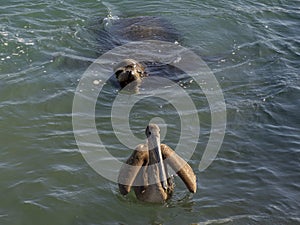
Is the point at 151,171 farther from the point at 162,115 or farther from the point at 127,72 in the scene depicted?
the point at 127,72

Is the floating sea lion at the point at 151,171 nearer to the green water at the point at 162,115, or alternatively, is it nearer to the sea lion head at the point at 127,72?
the green water at the point at 162,115

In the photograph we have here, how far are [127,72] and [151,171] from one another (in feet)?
11.4

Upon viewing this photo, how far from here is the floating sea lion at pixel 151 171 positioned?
6.62 metres

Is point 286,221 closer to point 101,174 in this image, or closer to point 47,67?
point 101,174

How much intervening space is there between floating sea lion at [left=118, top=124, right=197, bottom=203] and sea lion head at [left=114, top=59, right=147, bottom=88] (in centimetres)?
325

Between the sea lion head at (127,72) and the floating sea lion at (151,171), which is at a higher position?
the sea lion head at (127,72)

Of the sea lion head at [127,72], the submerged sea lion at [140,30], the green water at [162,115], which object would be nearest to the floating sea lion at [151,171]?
the green water at [162,115]

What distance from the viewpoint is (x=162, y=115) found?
9242mm

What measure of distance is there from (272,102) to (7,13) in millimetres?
6539

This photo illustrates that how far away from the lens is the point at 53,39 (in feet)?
37.7

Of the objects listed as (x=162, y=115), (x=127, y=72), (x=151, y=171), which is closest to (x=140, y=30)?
(x=127, y=72)

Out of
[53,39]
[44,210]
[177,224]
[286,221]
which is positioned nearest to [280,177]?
[286,221]

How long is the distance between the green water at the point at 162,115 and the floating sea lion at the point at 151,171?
0.29m

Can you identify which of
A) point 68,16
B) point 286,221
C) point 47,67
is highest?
point 68,16
